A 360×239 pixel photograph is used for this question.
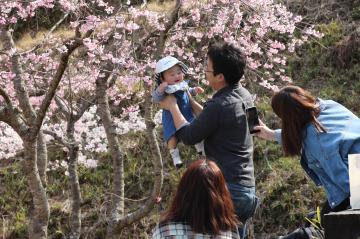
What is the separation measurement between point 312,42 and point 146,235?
4.07m

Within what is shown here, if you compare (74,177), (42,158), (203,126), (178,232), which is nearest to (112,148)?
(74,177)

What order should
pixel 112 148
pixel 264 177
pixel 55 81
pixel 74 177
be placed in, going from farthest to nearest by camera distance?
pixel 264 177, pixel 74 177, pixel 112 148, pixel 55 81

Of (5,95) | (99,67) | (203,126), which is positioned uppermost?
(99,67)

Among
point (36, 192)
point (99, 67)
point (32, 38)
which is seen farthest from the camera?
point (32, 38)

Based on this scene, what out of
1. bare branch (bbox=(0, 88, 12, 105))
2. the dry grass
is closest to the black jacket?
bare branch (bbox=(0, 88, 12, 105))

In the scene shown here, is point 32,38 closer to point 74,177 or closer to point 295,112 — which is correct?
point 74,177

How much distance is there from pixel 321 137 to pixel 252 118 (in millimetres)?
416

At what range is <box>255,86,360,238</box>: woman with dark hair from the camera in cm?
323

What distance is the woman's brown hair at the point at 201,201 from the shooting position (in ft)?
8.87

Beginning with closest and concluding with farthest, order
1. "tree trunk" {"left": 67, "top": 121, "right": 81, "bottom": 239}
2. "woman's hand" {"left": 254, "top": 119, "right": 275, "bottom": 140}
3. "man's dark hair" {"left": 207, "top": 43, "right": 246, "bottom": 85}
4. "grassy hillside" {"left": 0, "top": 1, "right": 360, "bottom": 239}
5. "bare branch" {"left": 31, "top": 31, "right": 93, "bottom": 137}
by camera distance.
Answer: "man's dark hair" {"left": 207, "top": 43, "right": 246, "bottom": 85}
"woman's hand" {"left": 254, "top": 119, "right": 275, "bottom": 140}
"bare branch" {"left": 31, "top": 31, "right": 93, "bottom": 137}
"tree trunk" {"left": 67, "top": 121, "right": 81, "bottom": 239}
"grassy hillside" {"left": 0, "top": 1, "right": 360, "bottom": 239}

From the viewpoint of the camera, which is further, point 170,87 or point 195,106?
point 195,106

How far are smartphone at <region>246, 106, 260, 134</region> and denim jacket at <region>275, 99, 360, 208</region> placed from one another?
12.4 inches

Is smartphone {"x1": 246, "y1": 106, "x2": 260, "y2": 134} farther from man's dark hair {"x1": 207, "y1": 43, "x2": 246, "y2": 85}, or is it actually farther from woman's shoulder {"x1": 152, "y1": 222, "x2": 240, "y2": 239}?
woman's shoulder {"x1": 152, "y1": 222, "x2": 240, "y2": 239}

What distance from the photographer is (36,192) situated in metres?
4.96
